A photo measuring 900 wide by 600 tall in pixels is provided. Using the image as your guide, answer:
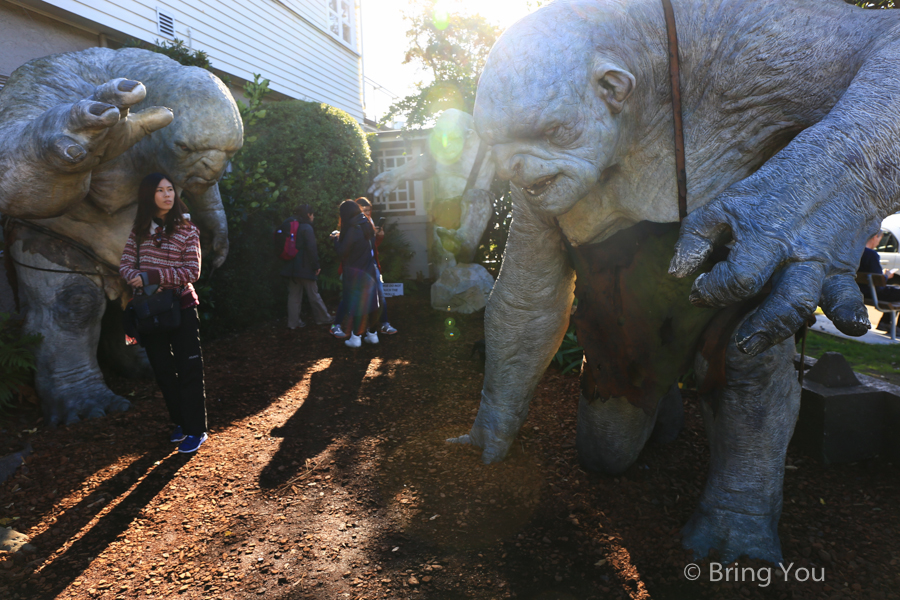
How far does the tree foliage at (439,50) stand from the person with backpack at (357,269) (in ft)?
30.2

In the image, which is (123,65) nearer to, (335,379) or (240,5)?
(335,379)

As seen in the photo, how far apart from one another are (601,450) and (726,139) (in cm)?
153

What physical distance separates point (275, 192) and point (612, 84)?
5820mm

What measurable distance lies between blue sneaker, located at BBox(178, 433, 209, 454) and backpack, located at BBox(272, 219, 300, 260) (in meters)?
3.75

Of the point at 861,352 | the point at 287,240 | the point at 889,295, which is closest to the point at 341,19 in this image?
the point at 287,240

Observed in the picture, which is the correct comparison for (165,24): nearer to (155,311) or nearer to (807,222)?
(155,311)

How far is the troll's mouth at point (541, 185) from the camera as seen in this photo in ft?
4.78

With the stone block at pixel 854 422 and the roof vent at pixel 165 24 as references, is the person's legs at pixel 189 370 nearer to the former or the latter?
the stone block at pixel 854 422

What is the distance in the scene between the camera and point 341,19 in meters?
12.7

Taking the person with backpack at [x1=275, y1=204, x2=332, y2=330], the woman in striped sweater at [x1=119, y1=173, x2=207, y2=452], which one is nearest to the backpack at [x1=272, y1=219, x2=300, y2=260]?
the person with backpack at [x1=275, y1=204, x2=332, y2=330]

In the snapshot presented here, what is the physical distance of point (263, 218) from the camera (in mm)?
7289

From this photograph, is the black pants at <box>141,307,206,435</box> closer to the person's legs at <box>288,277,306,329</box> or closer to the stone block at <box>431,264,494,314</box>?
the person's legs at <box>288,277,306,329</box>

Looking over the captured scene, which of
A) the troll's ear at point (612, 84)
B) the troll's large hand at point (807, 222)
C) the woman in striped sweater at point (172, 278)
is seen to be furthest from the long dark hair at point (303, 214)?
the troll's large hand at point (807, 222)

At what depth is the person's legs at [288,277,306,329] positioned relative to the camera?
22.6 ft
